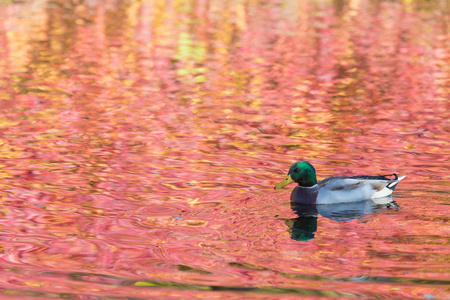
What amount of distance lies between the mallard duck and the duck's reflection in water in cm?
6

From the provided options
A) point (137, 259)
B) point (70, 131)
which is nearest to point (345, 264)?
point (137, 259)

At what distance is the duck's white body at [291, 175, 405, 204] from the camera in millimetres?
9469

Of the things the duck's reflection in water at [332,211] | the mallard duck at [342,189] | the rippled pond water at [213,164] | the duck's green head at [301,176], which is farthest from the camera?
the duck's green head at [301,176]

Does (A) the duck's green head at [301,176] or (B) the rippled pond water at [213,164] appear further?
(A) the duck's green head at [301,176]

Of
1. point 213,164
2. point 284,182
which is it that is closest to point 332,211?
point 284,182

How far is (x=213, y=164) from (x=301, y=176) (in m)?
1.80

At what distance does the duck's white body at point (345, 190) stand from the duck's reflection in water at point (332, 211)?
6 centimetres

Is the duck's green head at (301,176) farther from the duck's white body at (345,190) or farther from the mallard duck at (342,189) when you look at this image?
the duck's white body at (345,190)

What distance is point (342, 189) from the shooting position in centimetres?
952

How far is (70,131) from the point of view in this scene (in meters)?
13.0

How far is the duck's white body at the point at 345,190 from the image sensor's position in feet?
31.1

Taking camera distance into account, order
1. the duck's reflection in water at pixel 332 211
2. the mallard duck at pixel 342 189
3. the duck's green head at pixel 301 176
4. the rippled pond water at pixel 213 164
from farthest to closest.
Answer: the duck's green head at pixel 301 176 < the mallard duck at pixel 342 189 < the duck's reflection in water at pixel 332 211 < the rippled pond water at pixel 213 164

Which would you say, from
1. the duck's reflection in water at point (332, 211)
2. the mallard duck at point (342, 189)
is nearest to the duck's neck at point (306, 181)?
the mallard duck at point (342, 189)

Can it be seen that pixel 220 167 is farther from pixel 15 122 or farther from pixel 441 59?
pixel 441 59
